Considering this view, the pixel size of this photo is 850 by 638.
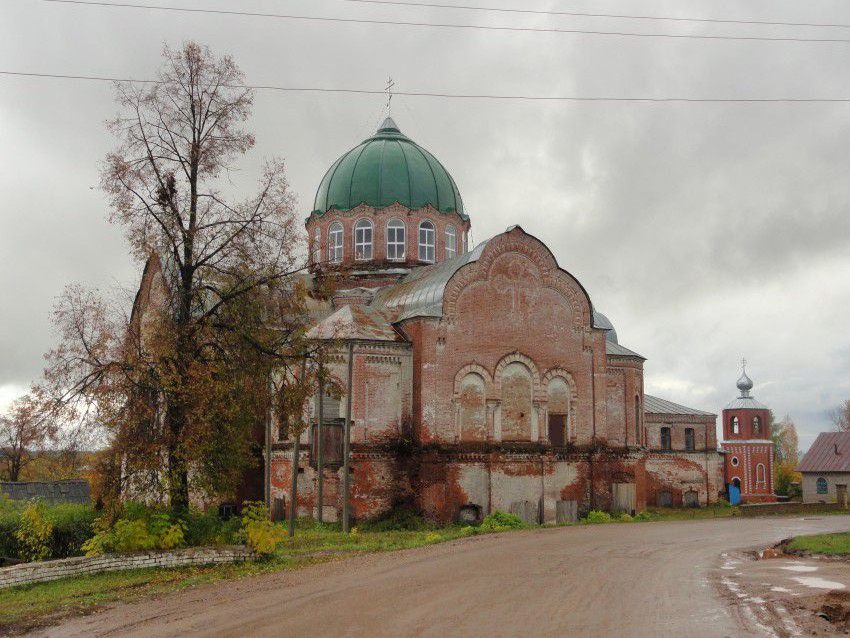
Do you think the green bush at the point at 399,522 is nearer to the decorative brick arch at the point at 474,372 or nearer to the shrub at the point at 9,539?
the decorative brick arch at the point at 474,372

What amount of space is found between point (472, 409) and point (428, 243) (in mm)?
10821

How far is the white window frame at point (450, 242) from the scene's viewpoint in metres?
39.9

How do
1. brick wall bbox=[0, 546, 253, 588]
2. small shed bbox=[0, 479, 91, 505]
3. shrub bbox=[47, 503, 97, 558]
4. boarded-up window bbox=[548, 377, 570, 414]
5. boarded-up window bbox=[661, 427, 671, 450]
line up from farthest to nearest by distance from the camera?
1. boarded-up window bbox=[661, 427, 671, 450]
2. small shed bbox=[0, 479, 91, 505]
3. boarded-up window bbox=[548, 377, 570, 414]
4. shrub bbox=[47, 503, 97, 558]
5. brick wall bbox=[0, 546, 253, 588]

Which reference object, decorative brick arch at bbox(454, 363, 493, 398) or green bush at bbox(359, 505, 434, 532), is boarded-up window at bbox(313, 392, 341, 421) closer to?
green bush at bbox(359, 505, 434, 532)

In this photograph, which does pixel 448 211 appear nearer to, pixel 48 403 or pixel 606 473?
pixel 606 473

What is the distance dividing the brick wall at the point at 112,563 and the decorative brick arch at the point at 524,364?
14.5 m

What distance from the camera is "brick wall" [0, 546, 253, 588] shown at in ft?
53.8

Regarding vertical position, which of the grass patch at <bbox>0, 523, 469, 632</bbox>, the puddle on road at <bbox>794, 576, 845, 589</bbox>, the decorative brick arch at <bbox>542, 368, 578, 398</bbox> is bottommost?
the grass patch at <bbox>0, 523, 469, 632</bbox>

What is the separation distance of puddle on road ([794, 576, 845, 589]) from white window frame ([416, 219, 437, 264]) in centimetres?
2578

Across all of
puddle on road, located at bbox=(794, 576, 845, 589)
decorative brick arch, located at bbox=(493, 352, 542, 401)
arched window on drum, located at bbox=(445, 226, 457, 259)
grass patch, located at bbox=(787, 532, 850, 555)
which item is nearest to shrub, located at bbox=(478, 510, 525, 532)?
decorative brick arch, located at bbox=(493, 352, 542, 401)

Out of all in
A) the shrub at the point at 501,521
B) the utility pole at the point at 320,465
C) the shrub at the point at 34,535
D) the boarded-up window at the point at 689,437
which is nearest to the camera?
the shrub at the point at 34,535

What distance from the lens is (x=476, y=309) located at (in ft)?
103

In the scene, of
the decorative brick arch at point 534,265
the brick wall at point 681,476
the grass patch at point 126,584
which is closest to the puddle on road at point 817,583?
the grass patch at point 126,584

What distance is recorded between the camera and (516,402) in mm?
31594
